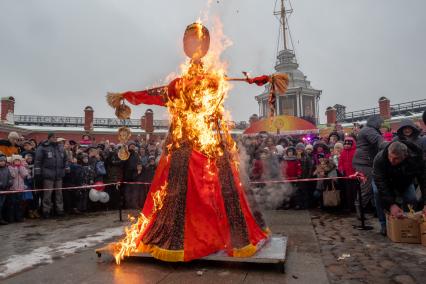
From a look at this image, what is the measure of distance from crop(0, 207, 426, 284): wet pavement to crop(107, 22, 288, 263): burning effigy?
215mm

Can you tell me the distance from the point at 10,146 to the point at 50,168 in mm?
1961

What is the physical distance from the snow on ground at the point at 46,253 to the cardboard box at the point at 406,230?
478 cm

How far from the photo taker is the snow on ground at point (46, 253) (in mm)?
4391

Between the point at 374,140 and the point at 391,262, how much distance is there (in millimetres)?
2781

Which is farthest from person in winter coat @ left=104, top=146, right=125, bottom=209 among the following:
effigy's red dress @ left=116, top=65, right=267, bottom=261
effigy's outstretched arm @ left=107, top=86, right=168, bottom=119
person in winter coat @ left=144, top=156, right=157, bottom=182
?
effigy's red dress @ left=116, top=65, right=267, bottom=261

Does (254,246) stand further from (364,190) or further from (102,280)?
(364,190)

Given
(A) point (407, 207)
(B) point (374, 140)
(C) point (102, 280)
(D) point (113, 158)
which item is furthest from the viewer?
(D) point (113, 158)

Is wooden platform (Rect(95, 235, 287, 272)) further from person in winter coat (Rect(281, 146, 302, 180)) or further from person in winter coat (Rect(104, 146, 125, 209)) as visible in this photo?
person in winter coat (Rect(104, 146, 125, 209))

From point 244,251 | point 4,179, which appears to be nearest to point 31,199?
point 4,179

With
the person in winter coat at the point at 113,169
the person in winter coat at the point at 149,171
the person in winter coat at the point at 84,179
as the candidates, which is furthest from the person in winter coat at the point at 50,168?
the person in winter coat at the point at 149,171

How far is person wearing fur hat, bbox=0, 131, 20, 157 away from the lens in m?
9.65

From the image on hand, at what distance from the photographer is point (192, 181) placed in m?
4.14

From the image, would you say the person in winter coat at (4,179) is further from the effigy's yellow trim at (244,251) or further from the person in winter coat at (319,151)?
the person in winter coat at (319,151)

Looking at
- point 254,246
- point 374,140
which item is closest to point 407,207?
point 374,140
